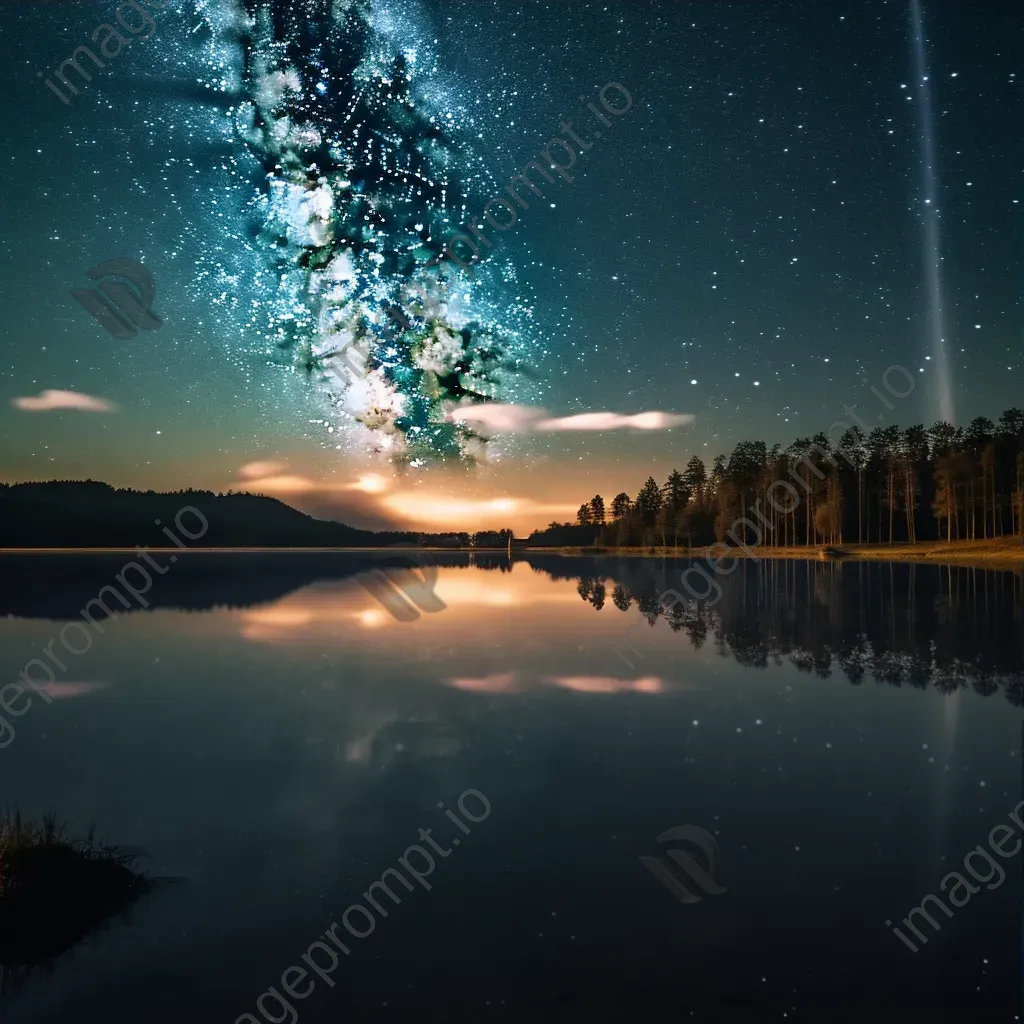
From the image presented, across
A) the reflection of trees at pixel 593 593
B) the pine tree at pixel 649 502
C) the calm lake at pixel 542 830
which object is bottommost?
the calm lake at pixel 542 830

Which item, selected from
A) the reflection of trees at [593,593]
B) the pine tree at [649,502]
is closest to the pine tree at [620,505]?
the pine tree at [649,502]

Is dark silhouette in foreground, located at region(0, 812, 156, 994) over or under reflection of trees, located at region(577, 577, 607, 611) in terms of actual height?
under

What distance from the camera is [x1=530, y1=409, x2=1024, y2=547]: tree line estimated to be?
316ft

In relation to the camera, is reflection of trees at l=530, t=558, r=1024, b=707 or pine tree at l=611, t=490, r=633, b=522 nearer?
reflection of trees at l=530, t=558, r=1024, b=707

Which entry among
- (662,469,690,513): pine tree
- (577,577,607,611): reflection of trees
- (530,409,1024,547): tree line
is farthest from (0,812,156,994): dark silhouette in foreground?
(662,469,690,513): pine tree

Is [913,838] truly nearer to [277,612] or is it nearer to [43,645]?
[43,645]

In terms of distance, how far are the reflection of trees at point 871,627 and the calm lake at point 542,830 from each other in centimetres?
30

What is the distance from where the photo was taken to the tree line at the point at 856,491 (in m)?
96.4

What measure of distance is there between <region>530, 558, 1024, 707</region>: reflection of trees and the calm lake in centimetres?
30

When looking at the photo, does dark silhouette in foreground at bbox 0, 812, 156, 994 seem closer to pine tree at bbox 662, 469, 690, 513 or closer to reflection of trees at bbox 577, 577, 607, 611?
reflection of trees at bbox 577, 577, 607, 611

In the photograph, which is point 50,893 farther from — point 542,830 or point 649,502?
point 649,502

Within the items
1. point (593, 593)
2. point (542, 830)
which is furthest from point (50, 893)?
point (593, 593)

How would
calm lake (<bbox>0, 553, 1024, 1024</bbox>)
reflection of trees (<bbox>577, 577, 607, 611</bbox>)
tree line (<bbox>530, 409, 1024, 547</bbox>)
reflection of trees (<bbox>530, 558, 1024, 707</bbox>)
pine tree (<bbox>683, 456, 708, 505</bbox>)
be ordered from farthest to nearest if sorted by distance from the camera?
1. pine tree (<bbox>683, 456, 708, 505</bbox>)
2. tree line (<bbox>530, 409, 1024, 547</bbox>)
3. reflection of trees (<bbox>577, 577, 607, 611</bbox>)
4. reflection of trees (<bbox>530, 558, 1024, 707</bbox>)
5. calm lake (<bbox>0, 553, 1024, 1024</bbox>)

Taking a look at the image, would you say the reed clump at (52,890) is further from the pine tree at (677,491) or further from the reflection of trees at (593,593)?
the pine tree at (677,491)
